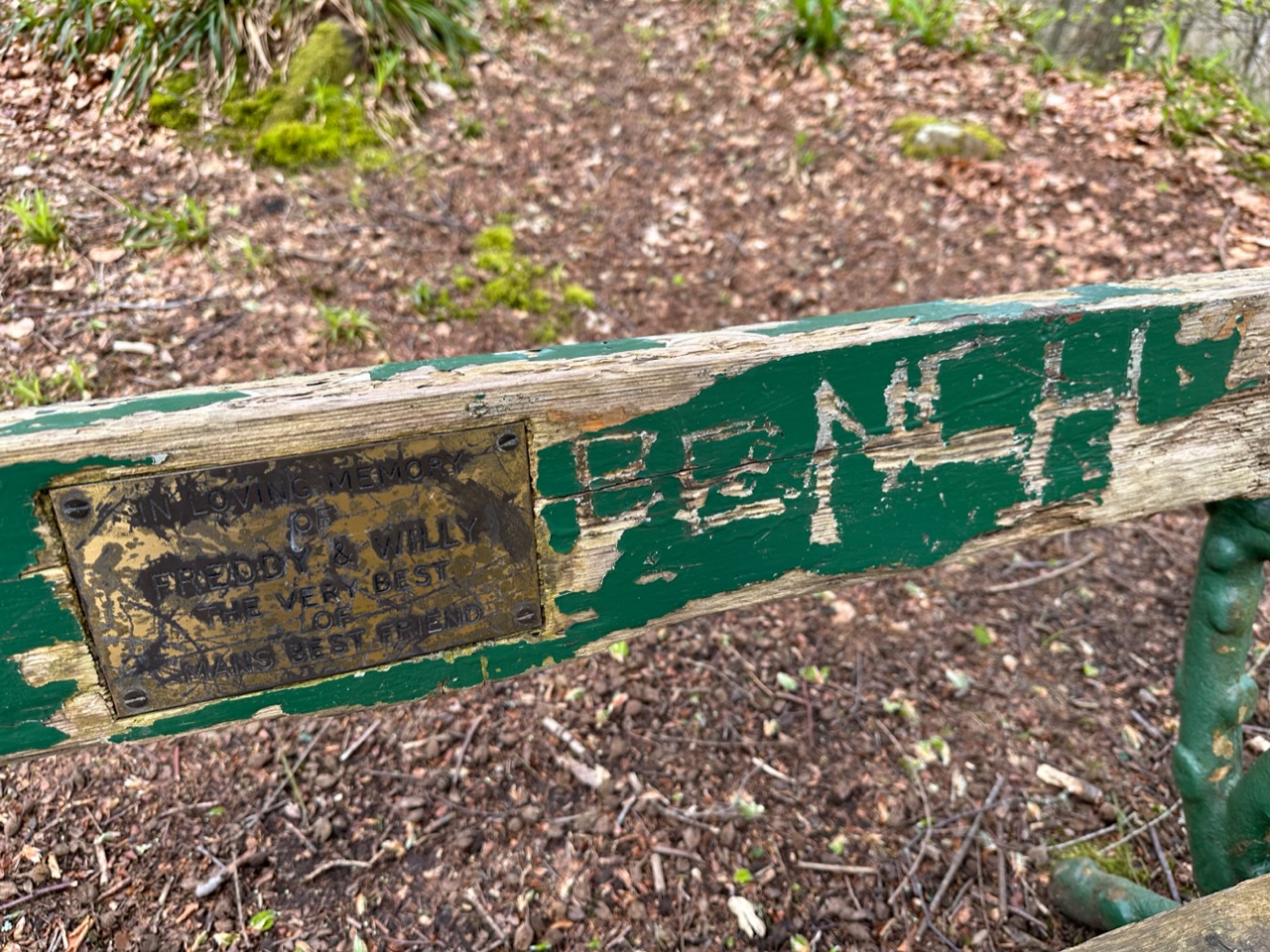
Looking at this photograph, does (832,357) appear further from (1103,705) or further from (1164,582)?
(1164,582)

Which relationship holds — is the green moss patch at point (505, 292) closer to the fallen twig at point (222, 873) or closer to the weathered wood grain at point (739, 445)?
the fallen twig at point (222, 873)

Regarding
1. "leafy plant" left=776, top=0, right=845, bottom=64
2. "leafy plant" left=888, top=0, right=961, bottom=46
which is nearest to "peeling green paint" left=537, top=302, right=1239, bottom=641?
"leafy plant" left=776, top=0, right=845, bottom=64

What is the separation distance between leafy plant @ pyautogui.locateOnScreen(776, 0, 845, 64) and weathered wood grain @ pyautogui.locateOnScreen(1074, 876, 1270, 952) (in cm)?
507

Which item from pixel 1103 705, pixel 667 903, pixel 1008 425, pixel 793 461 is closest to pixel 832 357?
pixel 793 461

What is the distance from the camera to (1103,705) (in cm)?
253

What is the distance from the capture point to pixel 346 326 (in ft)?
10.9

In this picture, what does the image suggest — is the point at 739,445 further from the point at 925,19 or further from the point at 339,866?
the point at 925,19

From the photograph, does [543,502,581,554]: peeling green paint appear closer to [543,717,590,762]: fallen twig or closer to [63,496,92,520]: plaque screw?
[63,496,92,520]: plaque screw

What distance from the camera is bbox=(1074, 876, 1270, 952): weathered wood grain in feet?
3.16

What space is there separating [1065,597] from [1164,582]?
1.30ft

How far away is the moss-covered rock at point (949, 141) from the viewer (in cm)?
445

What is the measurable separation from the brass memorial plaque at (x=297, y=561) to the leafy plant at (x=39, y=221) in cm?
292

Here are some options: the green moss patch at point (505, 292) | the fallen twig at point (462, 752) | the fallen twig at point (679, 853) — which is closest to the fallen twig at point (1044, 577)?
the fallen twig at point (679, 853)

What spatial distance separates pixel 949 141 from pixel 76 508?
4690mm
